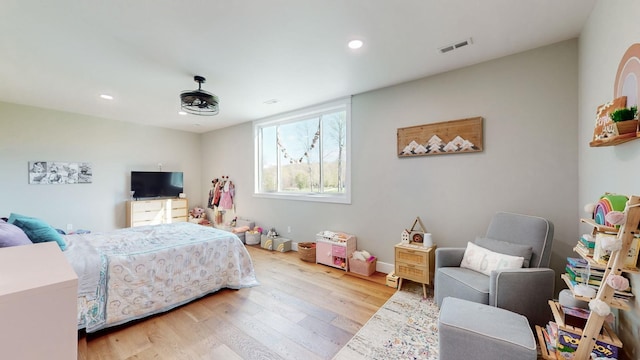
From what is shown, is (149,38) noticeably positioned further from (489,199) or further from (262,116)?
(489,199)

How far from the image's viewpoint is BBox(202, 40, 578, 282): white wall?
7.53 ft

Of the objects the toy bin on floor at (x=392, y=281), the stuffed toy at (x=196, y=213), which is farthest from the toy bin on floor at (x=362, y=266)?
the stuffed toy at (x=196, y=213)

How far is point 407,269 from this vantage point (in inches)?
110

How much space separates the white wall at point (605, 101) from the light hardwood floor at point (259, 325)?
182 cm

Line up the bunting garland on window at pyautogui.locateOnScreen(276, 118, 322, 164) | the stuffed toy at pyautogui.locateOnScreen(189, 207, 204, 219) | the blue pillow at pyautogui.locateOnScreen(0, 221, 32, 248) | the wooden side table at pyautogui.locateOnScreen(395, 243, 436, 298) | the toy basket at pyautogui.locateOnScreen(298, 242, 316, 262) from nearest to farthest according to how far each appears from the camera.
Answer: the blue pillow at pyautogui.locateOnScreen(0, 221, 32, 248) → the wooden side table at pyautogui.locateOnScreen(395, 243, 436, 298) → the toy basket at pyautogui.locateOnScreen(298, 242, 316, 262) → the bunting garland on window at pyautogui.locateOnScreen(276, 118, 322, 164) → the stuffed toy at pyautogui.locateOnScreen(189, 207, 204, 219)

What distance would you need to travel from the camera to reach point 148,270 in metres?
2.36

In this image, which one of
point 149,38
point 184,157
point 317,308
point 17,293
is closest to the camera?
point 17,293

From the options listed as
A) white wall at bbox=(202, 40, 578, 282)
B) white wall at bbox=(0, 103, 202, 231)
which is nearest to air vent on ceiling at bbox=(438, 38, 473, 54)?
white wall at bbox=(202, 40, 578, 282)

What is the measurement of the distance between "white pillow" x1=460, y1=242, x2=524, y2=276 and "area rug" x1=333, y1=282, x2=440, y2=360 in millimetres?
586

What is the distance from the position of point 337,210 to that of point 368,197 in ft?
1.96

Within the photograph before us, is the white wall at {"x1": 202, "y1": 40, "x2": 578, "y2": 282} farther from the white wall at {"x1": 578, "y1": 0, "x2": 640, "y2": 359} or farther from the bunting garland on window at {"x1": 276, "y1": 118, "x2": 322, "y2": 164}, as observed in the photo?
the bunting garland on window at {"x1": 276, "y1": 118, "x2": 322, "y2": 164}

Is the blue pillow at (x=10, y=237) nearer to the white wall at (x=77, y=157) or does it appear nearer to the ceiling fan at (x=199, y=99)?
the ceiling fan at (x=199, y=99)

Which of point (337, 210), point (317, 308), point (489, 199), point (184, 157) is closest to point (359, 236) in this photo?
point (337, 210)

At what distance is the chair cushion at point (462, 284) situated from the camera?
1952 millimetres
